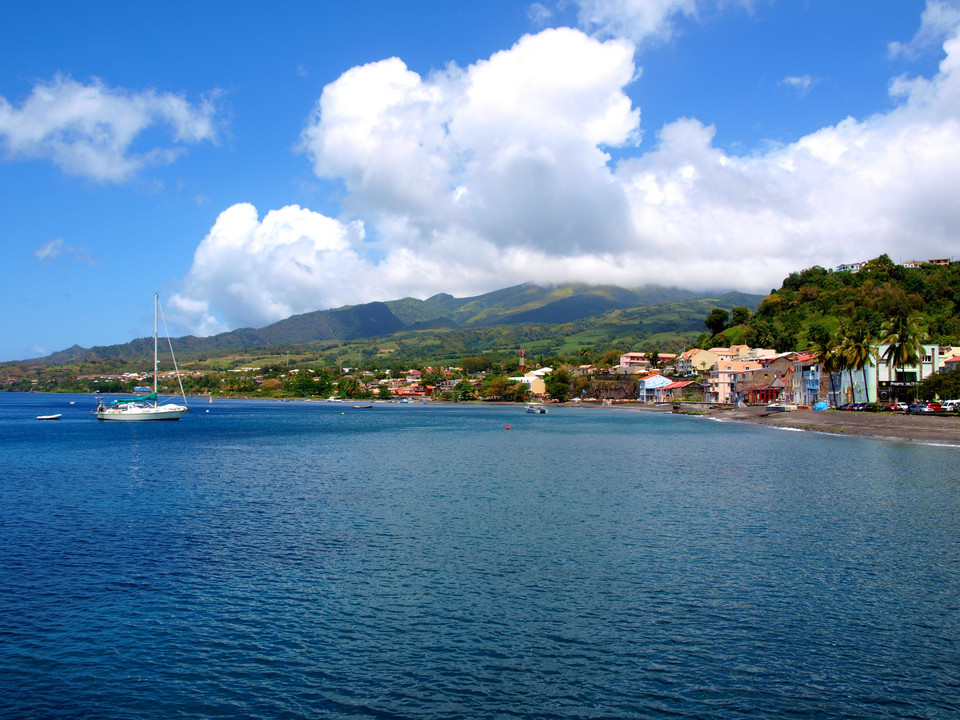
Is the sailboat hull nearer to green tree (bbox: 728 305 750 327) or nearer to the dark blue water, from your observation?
the dark blue water

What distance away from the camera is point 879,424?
65625mm

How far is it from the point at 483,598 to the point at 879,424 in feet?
210

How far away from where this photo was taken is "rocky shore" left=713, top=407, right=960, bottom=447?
55.0m

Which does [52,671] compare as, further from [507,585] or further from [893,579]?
[893,579]

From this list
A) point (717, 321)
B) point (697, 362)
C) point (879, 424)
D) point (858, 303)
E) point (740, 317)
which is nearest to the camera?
point (879, 424)

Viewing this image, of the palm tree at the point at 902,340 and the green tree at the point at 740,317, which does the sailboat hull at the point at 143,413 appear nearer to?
the palm tree at the point at 902,340

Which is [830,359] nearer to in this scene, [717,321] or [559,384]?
[717,321]

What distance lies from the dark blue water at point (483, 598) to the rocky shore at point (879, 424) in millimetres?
25714

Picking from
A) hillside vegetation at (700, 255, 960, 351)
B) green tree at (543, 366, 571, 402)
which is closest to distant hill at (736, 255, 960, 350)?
hillside vegetation at (700, 255, 960, 351)

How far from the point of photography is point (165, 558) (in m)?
19.4

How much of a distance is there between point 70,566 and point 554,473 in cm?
2538

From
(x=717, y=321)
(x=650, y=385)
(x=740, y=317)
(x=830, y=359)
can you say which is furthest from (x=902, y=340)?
(x=717, y=321)

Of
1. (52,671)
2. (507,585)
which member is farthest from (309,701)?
(507,585)

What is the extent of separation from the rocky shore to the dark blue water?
25.7m
